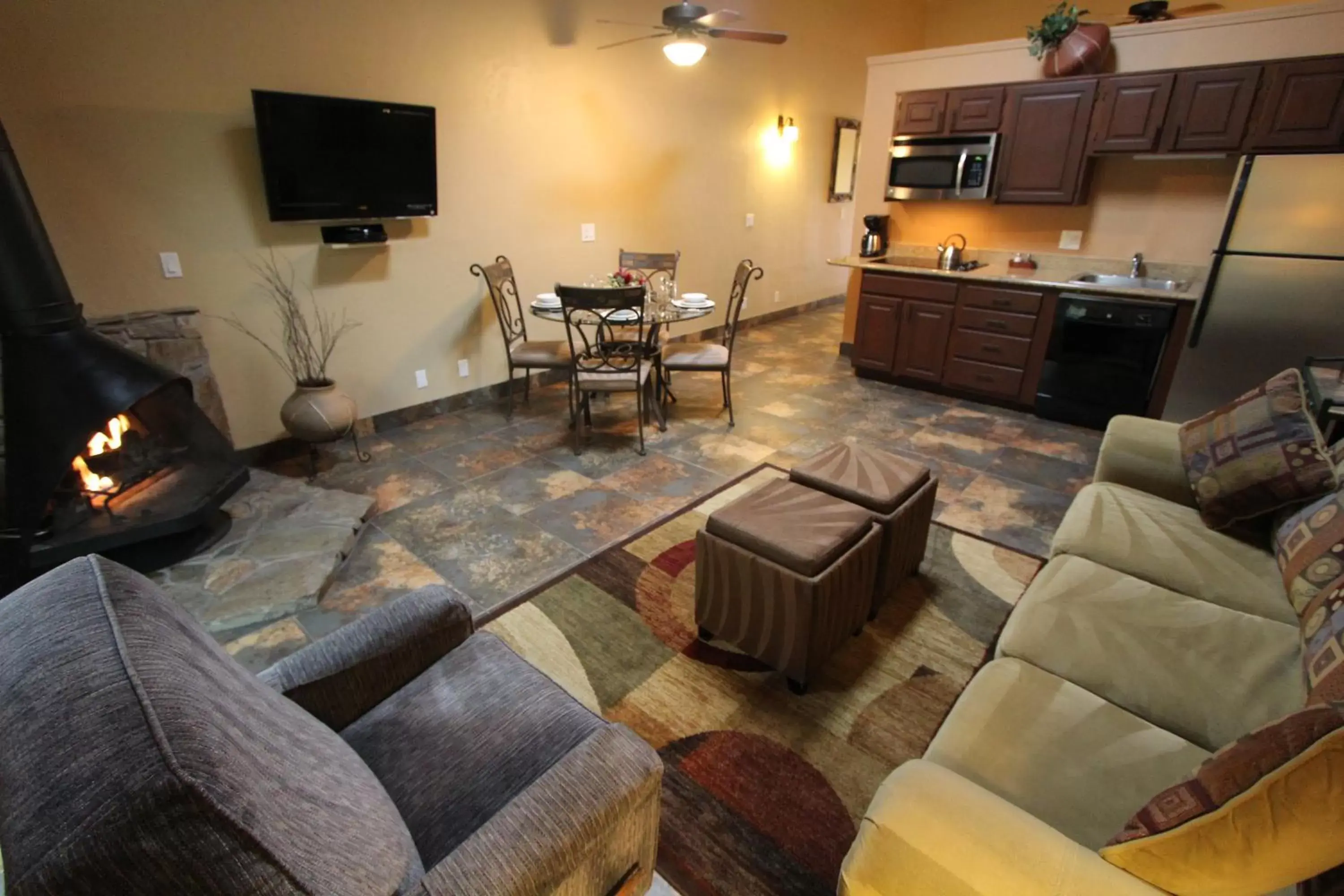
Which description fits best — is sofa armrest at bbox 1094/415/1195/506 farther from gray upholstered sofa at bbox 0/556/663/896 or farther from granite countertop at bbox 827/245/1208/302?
gray upholstered sofa at bbox 0/556/663/896

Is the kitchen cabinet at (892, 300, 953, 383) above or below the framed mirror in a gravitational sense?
below

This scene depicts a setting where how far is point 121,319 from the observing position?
114 inches

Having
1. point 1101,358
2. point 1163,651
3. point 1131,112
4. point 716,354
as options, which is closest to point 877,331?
point 1101,358

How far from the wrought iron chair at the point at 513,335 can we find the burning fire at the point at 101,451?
2.04 metres

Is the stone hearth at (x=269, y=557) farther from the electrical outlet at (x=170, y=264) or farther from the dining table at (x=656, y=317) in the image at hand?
the dining table at (x=656, y=317)

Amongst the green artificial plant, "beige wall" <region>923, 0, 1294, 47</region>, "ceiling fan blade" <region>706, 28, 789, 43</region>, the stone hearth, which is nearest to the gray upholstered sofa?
the stone hearth

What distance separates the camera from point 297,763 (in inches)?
35.9

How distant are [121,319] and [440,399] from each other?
1767mm

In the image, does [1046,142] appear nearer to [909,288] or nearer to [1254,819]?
[909,288]

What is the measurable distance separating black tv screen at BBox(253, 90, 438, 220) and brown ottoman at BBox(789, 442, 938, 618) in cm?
286

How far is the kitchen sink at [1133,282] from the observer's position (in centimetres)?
417

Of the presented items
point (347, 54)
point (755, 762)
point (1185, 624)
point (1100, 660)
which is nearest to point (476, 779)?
point (755, 762)

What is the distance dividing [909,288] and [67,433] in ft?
16.2

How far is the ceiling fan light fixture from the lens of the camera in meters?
3.70
